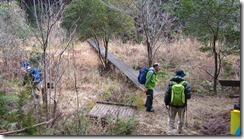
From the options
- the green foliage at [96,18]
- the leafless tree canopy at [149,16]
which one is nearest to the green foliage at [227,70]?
the leafless tree canopy at [149,16]

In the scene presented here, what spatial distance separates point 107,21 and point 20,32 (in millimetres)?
3155

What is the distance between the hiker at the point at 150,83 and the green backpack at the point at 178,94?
1139 millimetres

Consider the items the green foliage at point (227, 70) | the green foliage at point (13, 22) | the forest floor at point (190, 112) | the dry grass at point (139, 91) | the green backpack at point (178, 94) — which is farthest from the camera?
the green foliage at point (13, 22)

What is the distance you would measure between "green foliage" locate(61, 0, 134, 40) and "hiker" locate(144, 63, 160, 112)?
478 cm

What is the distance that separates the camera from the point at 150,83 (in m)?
5.97

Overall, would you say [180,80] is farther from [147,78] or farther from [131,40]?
[131,40]

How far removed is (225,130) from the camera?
16.1ft

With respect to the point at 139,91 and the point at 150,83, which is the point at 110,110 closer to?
the point at 150,83

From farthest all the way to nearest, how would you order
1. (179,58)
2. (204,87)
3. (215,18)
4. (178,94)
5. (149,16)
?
(179,58) → (149,16) → (204,87) → (215,18) → (178,94)

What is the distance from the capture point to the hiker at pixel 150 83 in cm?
→ 583

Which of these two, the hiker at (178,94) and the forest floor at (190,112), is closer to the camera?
the hiker at (178,94)

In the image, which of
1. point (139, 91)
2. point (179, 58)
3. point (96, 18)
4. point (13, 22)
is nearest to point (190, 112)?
point (139, 91)

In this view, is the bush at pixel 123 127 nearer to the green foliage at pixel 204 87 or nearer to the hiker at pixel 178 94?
the hiker at pixel 178 94

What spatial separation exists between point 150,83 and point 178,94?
1.33m
